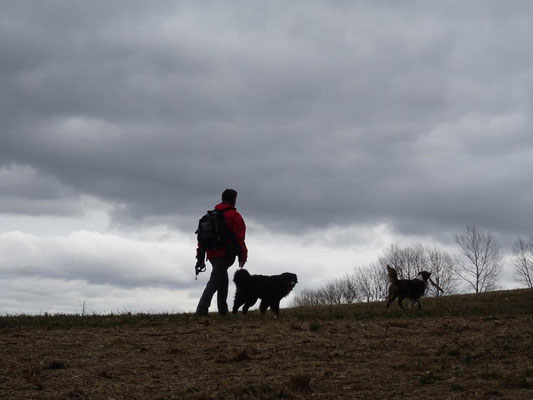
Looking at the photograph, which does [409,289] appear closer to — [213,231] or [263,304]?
[263,304]

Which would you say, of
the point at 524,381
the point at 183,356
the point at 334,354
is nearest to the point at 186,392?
the point at 183,356

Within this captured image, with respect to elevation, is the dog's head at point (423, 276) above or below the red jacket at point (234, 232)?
below

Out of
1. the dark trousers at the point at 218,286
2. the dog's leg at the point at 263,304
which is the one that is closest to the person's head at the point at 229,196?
the dark trousers at the point at 218,286

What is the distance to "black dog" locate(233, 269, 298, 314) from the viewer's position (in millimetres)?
13258

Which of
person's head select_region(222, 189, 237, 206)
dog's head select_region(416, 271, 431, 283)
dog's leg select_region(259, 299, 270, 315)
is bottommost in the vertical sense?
dog's leg select_region(259, 299, 270, 315)

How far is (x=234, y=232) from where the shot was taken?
1211 centimetres

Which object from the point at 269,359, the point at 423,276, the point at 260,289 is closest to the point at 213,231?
the point at 260,289

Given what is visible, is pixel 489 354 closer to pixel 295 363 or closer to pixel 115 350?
pixel 295 363

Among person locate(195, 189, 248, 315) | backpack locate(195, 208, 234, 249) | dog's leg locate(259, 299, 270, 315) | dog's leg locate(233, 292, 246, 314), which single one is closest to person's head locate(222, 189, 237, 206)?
person locate(195, 189, 248, 315)

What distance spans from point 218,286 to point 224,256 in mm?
662

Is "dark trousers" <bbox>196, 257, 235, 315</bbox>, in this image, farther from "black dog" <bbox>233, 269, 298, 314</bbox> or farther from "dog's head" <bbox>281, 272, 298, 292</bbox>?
"dog's head" <bbox>281, 272, 298, 292</bbox>

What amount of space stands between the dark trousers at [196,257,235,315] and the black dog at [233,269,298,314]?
0.75 m

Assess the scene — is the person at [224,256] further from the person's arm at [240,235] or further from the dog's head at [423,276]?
the dog's head at [423,276]

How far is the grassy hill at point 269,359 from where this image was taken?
6668 millimetres
